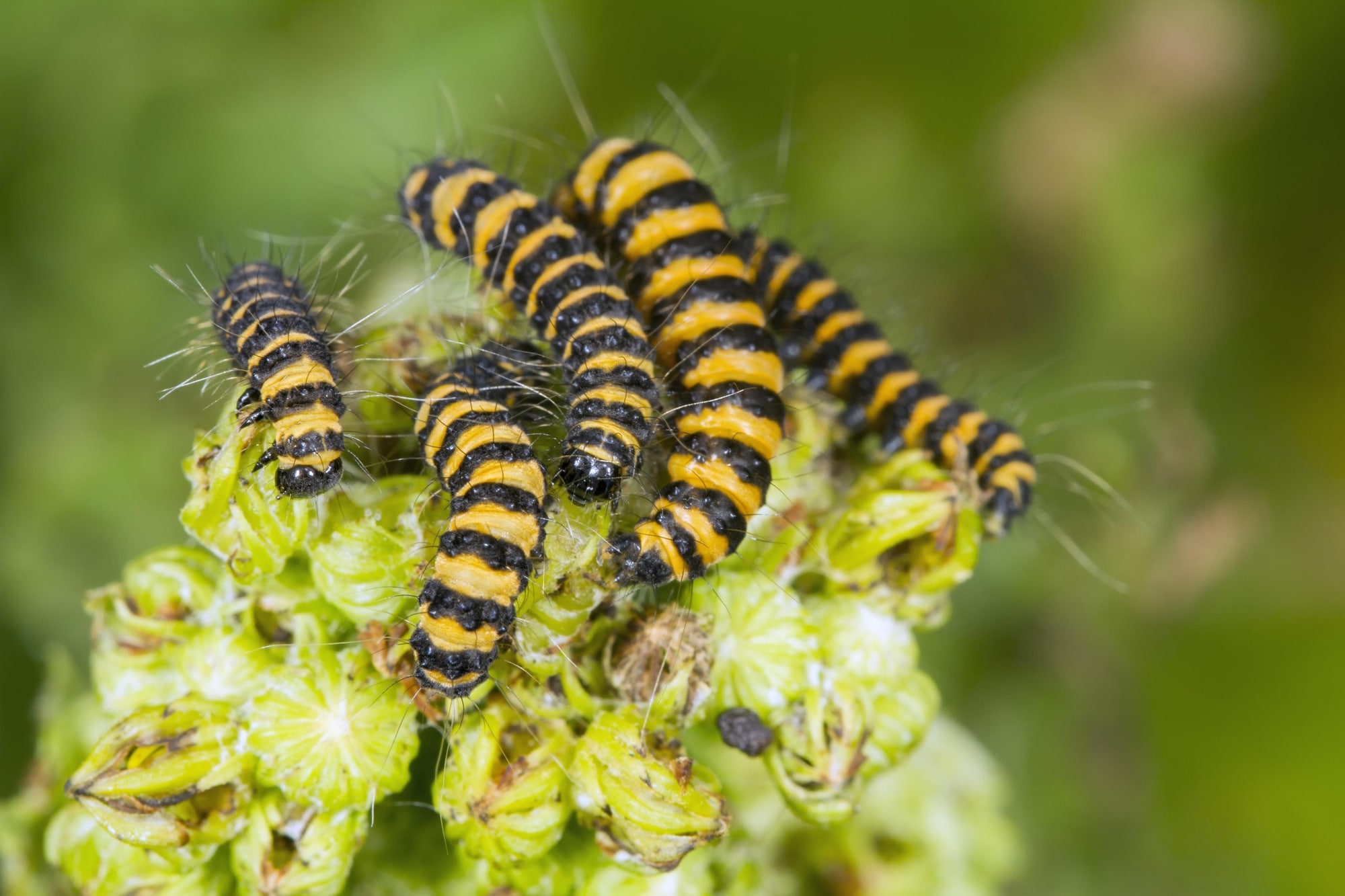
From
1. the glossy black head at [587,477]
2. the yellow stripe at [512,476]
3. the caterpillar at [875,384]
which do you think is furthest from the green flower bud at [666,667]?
the caterpillar at [875,384]

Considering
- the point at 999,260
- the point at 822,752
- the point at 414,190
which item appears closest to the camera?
the point at 822,752

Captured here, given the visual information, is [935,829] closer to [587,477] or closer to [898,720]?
[898,720]

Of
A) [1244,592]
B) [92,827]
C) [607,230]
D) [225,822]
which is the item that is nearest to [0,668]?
[92,827]

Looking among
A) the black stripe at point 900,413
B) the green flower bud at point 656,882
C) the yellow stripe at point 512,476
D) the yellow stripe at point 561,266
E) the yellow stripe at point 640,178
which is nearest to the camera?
the yellow stripe at point 512,476

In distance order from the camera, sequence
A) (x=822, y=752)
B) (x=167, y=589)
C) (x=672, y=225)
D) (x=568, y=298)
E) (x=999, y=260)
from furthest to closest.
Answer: (x=999, y=260)
(x=672, y=225)
(x=568, y=298)
(x=167, y=589)
(x=822, y=752)

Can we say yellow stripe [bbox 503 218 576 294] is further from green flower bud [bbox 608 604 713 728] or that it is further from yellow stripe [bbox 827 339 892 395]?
green flower bud [bbox 608 604 713 728]

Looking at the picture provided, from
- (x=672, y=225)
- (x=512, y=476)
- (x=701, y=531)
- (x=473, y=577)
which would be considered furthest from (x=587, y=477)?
(x=672, y=225)

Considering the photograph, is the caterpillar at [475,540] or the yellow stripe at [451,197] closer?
the caterpillar at [475,540]

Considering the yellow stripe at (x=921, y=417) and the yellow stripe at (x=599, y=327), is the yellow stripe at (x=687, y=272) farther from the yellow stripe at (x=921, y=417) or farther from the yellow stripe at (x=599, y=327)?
the yellow stripe at (x=921, y=417)
